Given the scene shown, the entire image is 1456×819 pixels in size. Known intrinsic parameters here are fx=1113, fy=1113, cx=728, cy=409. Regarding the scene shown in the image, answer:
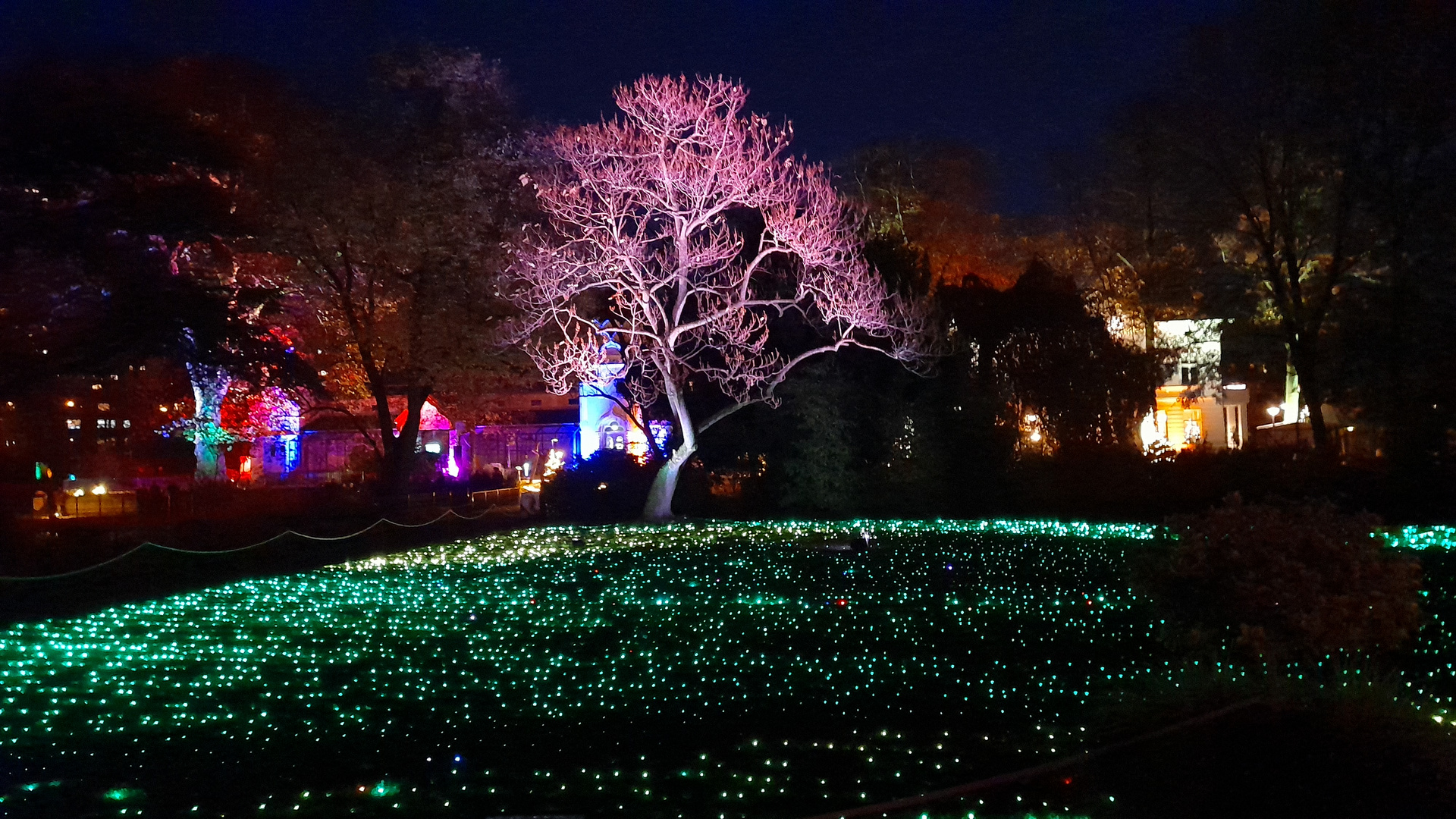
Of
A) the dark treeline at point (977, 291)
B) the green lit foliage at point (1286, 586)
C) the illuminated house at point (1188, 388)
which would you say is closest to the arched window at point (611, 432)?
the dark treeline at point (977, 291)

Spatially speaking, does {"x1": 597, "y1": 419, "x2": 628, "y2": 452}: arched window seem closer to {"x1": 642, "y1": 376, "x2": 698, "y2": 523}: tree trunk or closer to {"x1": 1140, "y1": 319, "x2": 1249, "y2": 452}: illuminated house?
{"x1": 642, "y1": 376, "x2": 698, "y2": 523}: tree trunk

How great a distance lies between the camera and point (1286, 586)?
23.9ft

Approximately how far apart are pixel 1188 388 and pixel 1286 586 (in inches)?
1029

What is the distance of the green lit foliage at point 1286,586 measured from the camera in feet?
23.8

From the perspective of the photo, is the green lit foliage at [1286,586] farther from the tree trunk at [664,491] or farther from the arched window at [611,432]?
the arched window at [611,432]

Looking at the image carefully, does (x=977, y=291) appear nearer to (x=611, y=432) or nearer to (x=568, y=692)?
(x=611, y=432)

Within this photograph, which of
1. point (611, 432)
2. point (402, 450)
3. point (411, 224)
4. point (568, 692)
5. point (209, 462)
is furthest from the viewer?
point (611, 432)

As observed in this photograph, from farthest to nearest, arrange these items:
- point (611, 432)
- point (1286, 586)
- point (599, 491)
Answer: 1. point (611, 432)
2. point (599, 491)
3. point (1286, 586)

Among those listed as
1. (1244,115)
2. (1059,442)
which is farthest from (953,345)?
(1244,115)

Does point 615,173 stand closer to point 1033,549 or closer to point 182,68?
point 182,68

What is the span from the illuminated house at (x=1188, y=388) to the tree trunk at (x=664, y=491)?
10920 millimetres

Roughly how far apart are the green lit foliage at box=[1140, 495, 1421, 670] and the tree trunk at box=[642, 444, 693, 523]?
16.6 meters

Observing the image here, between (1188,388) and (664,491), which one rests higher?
(1188,388)

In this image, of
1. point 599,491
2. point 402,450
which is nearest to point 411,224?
point 402,450
